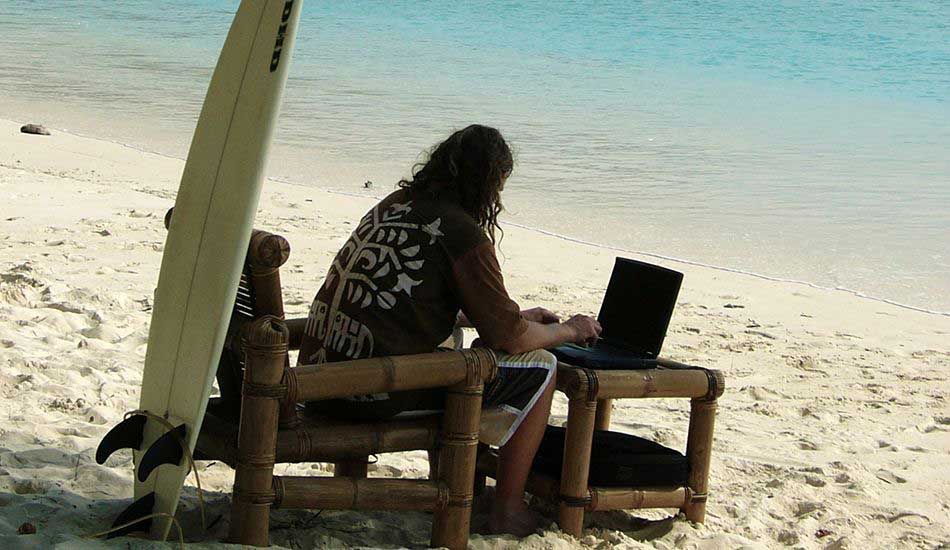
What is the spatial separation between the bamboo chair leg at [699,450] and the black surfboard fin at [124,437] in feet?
5.52

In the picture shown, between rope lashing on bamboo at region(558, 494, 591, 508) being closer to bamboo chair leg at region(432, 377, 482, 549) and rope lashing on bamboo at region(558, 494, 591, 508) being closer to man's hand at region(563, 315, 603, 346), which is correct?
bamboo chair leg at region(432, 377, 482, 549)

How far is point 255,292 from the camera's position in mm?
3033

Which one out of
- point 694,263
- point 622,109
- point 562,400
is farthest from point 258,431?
point 622,109

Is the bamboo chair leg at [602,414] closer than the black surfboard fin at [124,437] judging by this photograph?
No

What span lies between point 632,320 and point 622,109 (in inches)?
505

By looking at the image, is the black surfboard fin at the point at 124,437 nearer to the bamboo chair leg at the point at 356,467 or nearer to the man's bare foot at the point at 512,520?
the bamboo chair leg at the point at 356,467

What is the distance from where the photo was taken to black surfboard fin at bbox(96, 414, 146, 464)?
3026mm

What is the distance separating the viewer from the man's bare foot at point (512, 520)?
3.46m

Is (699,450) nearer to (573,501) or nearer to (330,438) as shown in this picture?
(573,501)

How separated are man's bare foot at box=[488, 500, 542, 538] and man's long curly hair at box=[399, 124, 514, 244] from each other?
84cm

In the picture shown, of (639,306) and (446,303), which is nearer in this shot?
(446,303)

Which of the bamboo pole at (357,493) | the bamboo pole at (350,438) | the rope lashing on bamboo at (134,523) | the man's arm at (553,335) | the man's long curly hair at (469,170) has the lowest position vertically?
the rope lashing on bamboo at (134,523)

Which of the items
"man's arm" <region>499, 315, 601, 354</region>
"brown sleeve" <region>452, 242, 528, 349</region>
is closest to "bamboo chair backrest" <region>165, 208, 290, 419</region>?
"brown sleeve" <region>452, 242, 528, 349</region>

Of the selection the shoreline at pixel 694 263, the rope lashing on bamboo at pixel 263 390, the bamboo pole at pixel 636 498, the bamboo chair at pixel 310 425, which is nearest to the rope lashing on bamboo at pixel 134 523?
the bamboo chair at pixel 310 425
